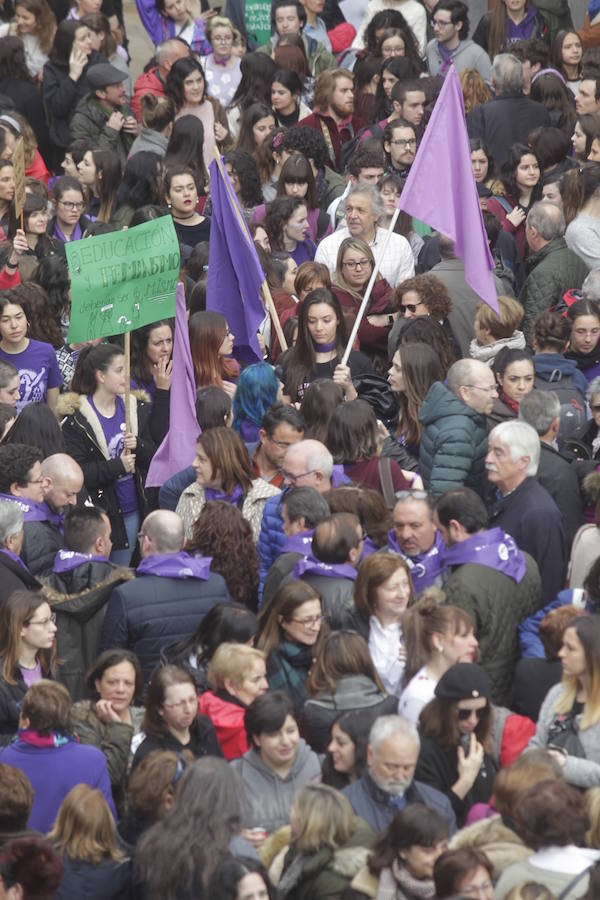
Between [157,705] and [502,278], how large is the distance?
519 centimetres

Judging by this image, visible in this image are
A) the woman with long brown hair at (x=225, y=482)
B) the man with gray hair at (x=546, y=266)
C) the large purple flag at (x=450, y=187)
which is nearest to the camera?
the woman with long brown hair at (x=225, y=482)

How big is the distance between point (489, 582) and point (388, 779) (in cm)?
142

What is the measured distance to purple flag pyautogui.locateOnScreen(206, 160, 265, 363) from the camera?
1062 cm

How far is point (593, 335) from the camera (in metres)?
9.80

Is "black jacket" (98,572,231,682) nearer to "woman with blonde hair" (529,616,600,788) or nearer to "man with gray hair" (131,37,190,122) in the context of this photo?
"woman with blonde hair" (529,616,600,788)

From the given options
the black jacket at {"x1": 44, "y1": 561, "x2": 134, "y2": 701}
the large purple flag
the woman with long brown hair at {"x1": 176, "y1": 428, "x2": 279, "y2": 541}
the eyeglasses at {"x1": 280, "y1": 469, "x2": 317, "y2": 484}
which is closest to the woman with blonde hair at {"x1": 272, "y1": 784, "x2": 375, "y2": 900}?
the black jacket at {"x1": 44, "y1": 561, "x2": 134, "y2": 701}

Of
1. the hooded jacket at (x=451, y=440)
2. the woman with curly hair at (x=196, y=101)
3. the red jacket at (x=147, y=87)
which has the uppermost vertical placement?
the hooded jacket at (x=451, y=440)

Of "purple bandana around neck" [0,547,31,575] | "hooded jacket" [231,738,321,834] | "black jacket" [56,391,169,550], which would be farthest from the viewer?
"black jacket" [56,391,169,550]

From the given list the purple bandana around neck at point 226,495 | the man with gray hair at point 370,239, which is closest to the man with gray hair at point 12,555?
the purple bandana around neck at point 226,495

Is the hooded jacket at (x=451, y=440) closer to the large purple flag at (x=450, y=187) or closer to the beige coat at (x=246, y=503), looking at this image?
the beige coat at (x=246, y=503)

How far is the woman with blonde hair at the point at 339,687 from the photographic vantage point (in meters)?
6.83

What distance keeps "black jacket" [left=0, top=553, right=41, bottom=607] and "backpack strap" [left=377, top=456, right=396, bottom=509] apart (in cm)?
174

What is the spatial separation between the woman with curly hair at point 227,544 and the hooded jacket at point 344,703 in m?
1.27

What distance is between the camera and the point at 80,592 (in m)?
7.89
